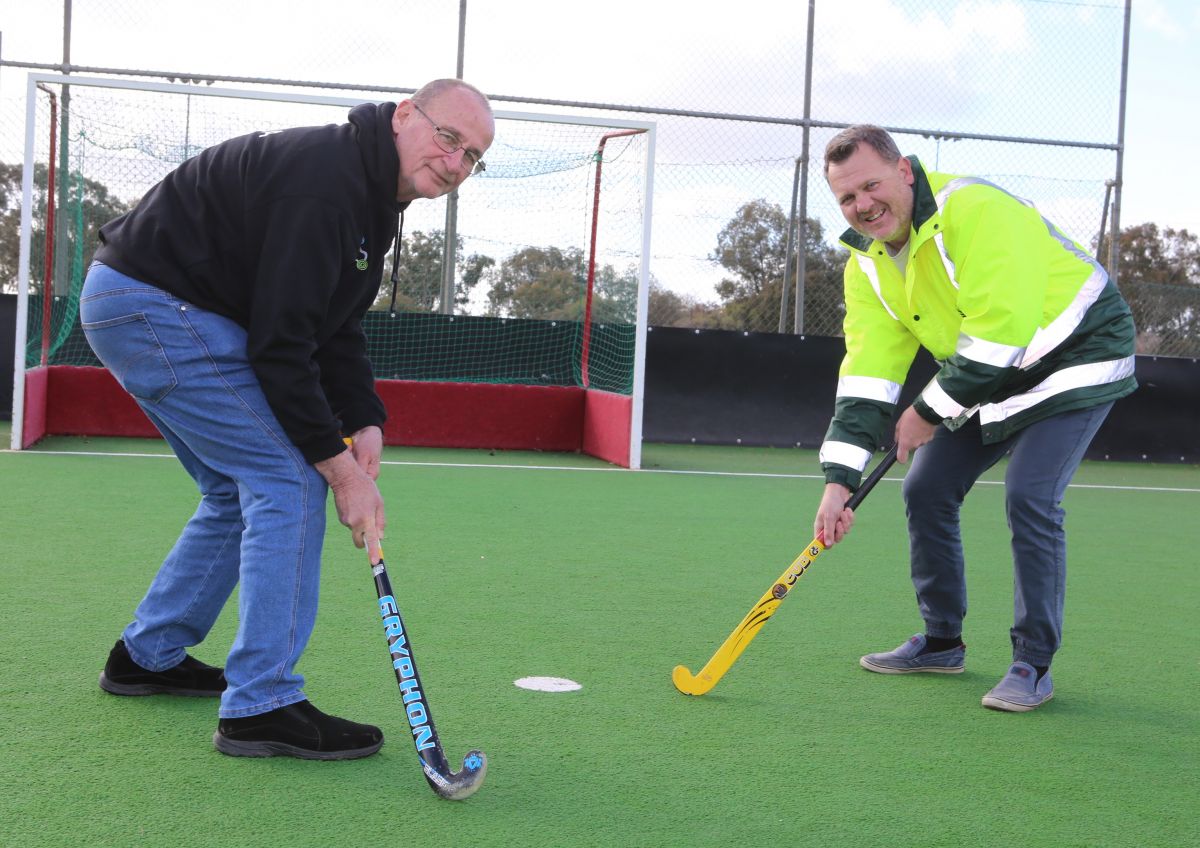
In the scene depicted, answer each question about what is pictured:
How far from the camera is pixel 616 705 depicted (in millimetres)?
2939

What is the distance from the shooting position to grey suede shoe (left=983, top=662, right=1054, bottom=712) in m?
3.10

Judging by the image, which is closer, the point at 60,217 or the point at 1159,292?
the point at 60,217

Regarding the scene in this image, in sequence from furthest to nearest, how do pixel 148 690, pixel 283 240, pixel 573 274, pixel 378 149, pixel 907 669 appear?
pixel 573 274 < pixel 907 669 < pixel 148 690 < pixel 378 149 < pixel 283 240

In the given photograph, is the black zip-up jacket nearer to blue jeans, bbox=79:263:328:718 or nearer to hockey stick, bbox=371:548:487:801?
blue jeans, bbox=79:263:328:718

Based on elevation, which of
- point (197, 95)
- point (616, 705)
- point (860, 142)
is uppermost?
point (197, 95)

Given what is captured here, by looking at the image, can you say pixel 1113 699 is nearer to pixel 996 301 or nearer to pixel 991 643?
pixel 991 643

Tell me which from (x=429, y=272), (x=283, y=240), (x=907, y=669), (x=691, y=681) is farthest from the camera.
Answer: (x=429, y=272)

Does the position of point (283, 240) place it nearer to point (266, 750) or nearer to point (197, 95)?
point (266, 750)

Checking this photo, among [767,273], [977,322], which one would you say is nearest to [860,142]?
[977,322]

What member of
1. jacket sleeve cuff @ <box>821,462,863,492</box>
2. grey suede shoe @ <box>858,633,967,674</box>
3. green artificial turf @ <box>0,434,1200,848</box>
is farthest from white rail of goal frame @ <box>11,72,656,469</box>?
jacket sleeve cuff @ <box>821,462,863,492</box>

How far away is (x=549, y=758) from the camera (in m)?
2.56

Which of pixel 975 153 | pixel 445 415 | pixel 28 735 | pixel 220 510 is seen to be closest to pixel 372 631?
pixel 220 510

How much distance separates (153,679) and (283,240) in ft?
3.75

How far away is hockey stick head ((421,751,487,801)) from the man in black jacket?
0.28m
